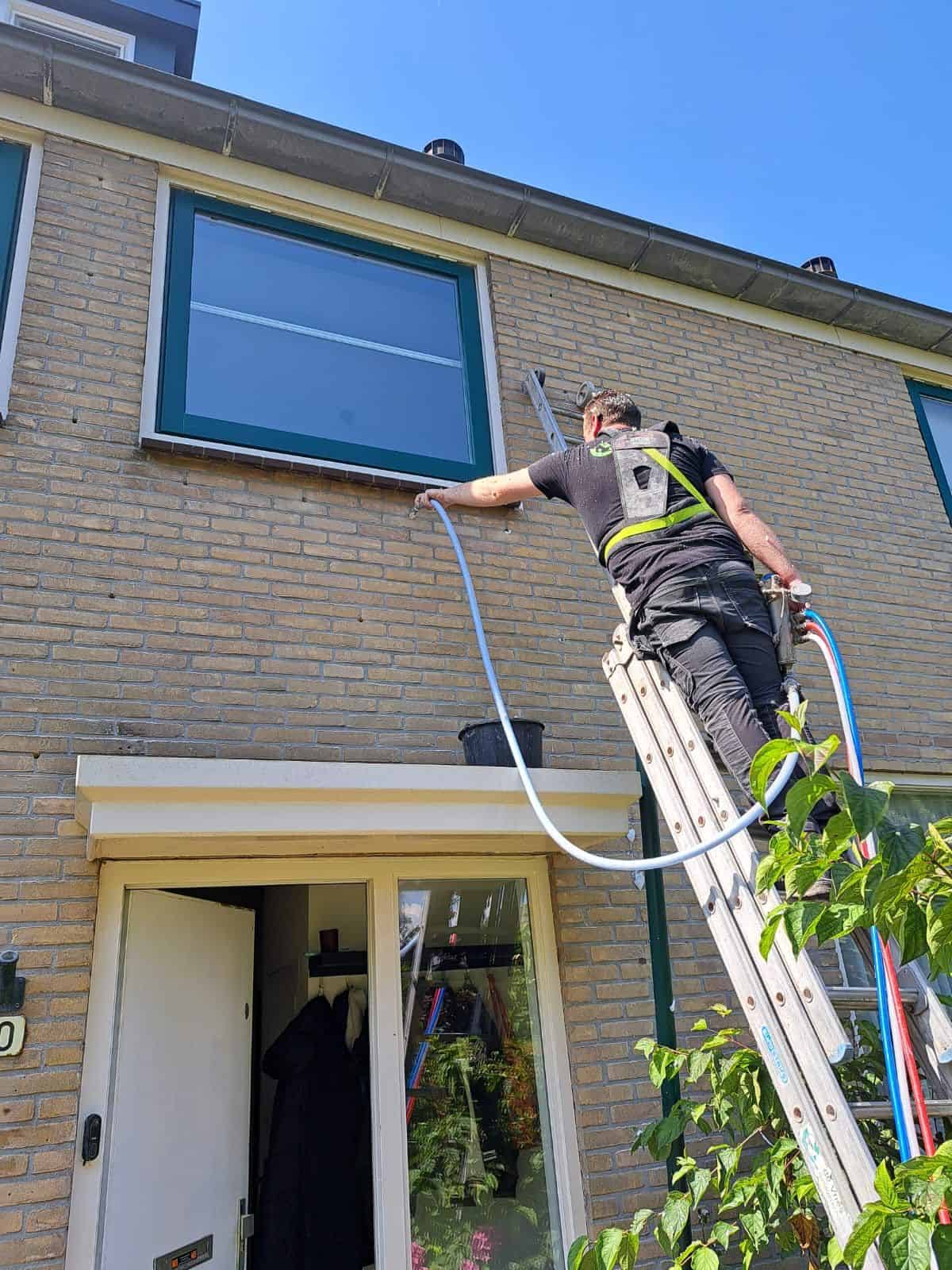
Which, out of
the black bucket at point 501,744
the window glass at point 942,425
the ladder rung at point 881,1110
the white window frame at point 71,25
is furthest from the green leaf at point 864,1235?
the white window frame at point 71,25

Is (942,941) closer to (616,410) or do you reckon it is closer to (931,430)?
(616,410)

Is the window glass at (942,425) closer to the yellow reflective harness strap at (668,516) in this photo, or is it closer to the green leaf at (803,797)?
the yellow reflective harness strap at (668,516)

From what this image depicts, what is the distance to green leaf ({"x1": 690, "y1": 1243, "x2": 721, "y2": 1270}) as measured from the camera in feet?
7.30

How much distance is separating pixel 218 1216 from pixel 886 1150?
227 cm

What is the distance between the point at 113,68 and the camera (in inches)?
165

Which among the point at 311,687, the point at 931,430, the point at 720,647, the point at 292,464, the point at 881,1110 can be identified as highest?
the point at 931,430

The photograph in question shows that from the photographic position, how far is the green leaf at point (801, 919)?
59.9 inches

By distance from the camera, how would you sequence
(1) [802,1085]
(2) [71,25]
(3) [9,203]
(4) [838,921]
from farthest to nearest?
(2) [71,25] < (3) [9,203] < (1) [802,1085] < (4) [838,921]

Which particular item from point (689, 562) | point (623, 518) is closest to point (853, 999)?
point (689, 562)

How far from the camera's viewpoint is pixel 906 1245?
4.51 ft

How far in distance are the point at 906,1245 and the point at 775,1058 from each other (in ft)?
1.89

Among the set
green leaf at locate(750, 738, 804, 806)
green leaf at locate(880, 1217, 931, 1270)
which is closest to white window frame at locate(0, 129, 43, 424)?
green leaf at locate(750, 738, 804, 806)

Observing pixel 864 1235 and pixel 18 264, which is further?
pixel 18 264


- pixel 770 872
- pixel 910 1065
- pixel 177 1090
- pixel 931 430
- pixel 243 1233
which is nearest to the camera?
pixel 770 872
